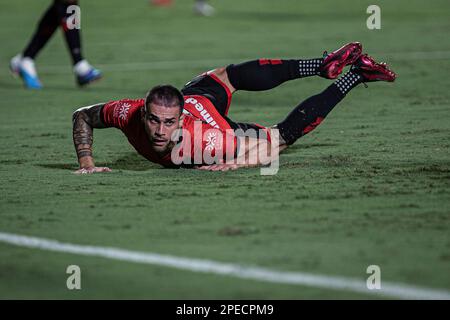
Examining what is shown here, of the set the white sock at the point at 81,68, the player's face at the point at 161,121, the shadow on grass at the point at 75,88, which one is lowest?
the player's face at the point at 161,121

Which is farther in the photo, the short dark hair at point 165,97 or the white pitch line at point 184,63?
the white pitch line at point 184,63

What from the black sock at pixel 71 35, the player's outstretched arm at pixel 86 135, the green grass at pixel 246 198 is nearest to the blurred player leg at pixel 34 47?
the green grass at pixel 246 198

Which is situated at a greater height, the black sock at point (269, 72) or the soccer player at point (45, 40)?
the soccer player at point (45, 40)

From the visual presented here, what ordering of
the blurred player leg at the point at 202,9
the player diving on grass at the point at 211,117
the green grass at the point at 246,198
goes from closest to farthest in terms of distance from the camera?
the green grass at the point at 246,198, the player diving on grass at the point at 211,117, the blurred player leg at the point at 202,9

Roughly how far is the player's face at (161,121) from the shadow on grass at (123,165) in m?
0.79

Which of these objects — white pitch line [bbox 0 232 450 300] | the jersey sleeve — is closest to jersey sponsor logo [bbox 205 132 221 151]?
the jersey sleeve

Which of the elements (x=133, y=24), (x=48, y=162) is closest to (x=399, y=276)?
(x=48, y=162)

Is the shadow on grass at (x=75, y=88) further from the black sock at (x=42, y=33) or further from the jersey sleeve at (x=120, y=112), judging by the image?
the jersey sleeve at (x=120, y=112)

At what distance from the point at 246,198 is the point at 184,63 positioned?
9260mm

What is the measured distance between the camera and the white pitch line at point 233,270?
455 cm

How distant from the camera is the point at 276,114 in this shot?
10836 mm

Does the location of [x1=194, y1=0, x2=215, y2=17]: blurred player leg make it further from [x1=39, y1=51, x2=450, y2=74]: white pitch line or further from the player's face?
the player's face
